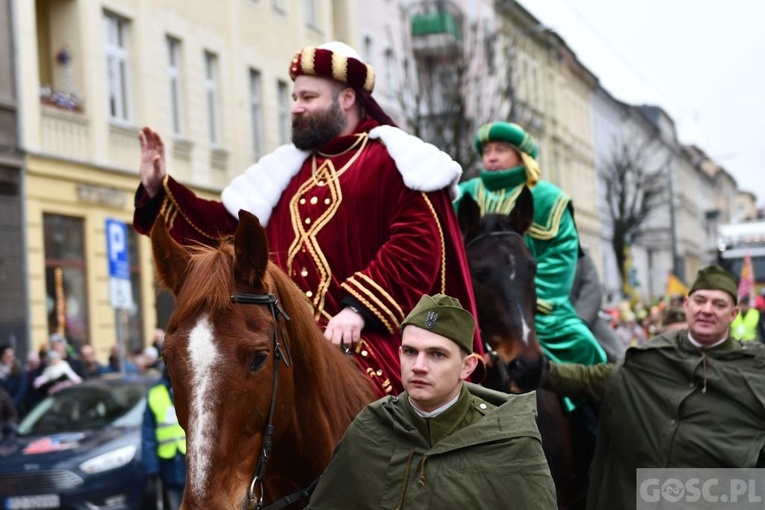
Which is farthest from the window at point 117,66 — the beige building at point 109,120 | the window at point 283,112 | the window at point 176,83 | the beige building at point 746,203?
the beige building at point 746,203

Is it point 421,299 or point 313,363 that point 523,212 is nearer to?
point 313,363

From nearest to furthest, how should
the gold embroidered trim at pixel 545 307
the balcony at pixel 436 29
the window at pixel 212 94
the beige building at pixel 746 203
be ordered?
the gold embroidered trim at pixel 545 307 < the window at pixel 212 94 < the balcony at pixel 436 29 < the beige building at pixel 746 203

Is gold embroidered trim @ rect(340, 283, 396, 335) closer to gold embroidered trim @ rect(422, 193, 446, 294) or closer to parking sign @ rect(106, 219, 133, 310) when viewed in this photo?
gold embroidered trim @ rect(422, 193, 446, 294)

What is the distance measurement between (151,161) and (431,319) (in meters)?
1.88

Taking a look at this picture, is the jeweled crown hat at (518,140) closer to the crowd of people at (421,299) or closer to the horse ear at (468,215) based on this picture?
the crowd of people at (421,299)

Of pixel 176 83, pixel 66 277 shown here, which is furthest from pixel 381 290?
pixel 176 83

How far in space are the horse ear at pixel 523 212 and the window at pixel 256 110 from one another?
23.6 metres

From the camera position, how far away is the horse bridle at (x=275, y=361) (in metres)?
3.82

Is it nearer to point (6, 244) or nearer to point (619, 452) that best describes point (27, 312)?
point (6, 244)

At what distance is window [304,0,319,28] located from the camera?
33.3 meters

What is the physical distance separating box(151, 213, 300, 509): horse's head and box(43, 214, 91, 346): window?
17.3 meters

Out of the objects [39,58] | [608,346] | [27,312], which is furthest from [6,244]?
[608,346]

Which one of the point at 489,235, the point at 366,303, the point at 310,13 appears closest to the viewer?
the point at 366,303

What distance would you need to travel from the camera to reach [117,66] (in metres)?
23.9
